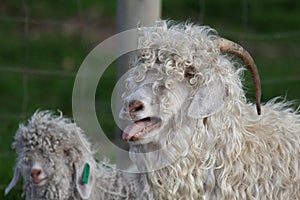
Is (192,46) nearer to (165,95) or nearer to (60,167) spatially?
(165,95)

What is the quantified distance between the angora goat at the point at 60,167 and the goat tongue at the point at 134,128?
3.26 feet

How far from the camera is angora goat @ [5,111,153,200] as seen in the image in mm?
5246

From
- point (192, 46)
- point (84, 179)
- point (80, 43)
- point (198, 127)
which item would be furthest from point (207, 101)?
point (80, 43)

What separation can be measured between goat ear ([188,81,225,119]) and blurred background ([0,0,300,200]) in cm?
256

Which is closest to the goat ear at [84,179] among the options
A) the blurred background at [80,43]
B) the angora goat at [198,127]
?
the angora goat at [198,127]

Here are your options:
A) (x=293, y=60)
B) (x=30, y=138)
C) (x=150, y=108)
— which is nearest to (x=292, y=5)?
(x=293, y=60)

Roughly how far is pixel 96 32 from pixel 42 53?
112 cm

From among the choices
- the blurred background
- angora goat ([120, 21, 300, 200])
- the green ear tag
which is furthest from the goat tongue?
the blurred background

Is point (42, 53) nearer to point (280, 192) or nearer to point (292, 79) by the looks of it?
point (292, 79)

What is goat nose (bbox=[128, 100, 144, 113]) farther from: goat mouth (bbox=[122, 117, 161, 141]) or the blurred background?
the blurred background

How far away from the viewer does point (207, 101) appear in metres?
4.37

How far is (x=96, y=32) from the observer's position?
1231 centimetres

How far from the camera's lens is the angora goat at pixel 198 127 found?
4.29m

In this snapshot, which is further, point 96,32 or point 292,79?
point 96,32
